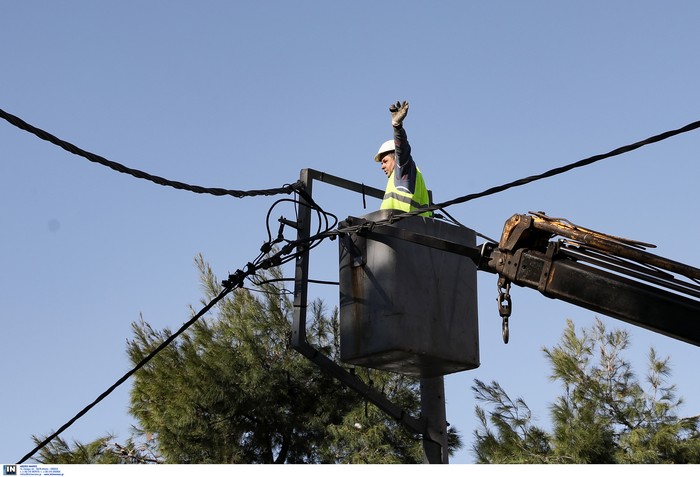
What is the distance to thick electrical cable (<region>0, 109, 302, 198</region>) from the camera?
21.2 feet

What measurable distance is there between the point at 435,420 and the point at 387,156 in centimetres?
233

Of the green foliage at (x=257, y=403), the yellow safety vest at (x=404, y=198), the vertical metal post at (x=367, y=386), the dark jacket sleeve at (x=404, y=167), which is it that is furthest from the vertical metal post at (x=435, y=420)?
the green foliage at (x=257, y=403)

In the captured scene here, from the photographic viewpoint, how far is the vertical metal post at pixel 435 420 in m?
9.33

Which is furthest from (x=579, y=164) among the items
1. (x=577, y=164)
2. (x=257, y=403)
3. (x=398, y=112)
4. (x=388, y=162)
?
(x=257, y=403)

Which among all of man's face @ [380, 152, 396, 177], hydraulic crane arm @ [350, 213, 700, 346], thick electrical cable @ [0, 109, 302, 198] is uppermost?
man's face @ [380, 152, 396, 177]

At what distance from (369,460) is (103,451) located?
3276 millimetres

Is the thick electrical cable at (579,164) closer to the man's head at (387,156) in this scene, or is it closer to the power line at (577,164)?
the power line at (577,164)

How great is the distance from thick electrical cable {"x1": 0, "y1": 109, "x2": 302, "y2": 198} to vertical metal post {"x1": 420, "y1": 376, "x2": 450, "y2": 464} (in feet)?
6.76

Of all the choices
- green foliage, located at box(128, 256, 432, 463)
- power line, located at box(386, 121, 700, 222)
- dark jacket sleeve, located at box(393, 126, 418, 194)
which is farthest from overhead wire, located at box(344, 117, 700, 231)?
green foliage, located at box(128, 256, 432, 463)

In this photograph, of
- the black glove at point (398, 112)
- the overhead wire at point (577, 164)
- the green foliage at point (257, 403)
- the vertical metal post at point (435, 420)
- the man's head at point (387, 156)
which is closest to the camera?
the overhead wire at point (577, 164)

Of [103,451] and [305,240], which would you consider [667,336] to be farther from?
[103,451]

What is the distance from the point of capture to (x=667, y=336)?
20.7 ft

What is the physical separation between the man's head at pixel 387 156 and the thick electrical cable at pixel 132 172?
778 millimetres

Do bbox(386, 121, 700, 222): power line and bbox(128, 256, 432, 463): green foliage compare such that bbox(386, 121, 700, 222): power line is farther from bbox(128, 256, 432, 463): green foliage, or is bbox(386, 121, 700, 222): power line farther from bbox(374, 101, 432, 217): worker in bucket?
bbox(128, 256, 432, 463): green foliage
